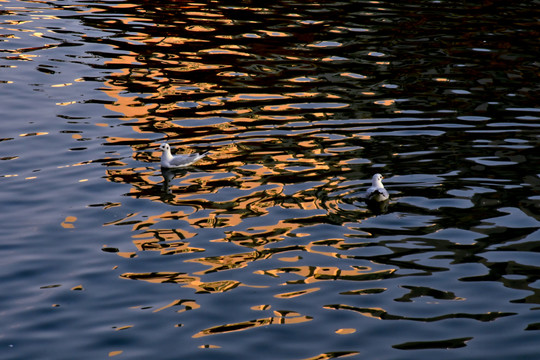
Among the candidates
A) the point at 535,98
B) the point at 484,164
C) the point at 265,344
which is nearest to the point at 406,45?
the point at 535,98

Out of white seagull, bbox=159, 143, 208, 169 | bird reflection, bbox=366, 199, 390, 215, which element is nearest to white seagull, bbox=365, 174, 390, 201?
bird reflection, bbox=366, 199, 390, 215

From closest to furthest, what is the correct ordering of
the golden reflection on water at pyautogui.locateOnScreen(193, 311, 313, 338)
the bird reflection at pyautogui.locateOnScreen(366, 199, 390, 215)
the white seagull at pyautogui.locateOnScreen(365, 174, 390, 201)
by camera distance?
the golden reflection on water at pyautogui.locateOnScreen(193, 311, 313, 338)
the white seagull at pyautogui.locateOnScreen(365, 174, 390, 201)
the bird reflection at pyautogui.locateOnScreen(366, 199, 390, 215)

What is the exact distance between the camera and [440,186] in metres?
15.8

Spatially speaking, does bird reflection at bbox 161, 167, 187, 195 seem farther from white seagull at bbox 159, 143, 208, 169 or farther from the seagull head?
the seagull head

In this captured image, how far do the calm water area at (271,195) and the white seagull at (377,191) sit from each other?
200mm

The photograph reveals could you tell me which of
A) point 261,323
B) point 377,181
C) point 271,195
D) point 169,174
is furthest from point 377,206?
point 169,174

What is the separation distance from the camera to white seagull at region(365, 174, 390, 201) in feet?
48.0

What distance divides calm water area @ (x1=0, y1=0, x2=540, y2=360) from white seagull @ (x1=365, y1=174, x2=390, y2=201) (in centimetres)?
20

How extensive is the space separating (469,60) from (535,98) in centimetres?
465

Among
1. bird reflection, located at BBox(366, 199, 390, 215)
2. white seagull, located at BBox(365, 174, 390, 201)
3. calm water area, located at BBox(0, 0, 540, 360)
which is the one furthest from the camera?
bird reflection, located at BBox(366, 199, 390, 215)

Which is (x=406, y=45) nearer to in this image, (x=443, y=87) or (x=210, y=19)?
(x=443, y=87)

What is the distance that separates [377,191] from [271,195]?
2.27 meters

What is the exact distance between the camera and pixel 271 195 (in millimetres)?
15875

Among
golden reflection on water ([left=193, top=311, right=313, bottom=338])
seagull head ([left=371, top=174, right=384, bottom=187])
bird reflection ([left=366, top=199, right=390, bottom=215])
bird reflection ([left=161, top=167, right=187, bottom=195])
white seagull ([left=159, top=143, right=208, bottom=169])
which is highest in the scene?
seagull head ([left=371, top=174, right=384, bottom=187])
